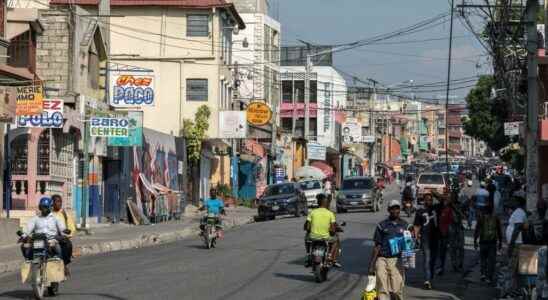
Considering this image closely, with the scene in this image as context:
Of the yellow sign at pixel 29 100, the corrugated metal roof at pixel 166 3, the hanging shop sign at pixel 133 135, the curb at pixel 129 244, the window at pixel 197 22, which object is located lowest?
the curb at pixel 129 244

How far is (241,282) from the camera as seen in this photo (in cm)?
A: 2056

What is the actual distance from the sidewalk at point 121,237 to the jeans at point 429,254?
9.51m

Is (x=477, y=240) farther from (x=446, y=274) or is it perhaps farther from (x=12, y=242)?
(x=12, y=242)

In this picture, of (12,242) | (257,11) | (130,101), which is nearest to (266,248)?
(12,242)

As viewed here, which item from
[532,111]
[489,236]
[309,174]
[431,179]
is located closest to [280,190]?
[431,179]

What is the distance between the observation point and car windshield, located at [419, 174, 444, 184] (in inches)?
2216

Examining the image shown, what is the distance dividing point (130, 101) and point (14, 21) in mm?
7855

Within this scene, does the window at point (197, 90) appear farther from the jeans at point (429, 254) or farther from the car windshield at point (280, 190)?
the jeans at point (429, 254)

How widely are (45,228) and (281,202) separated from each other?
33.4 meters

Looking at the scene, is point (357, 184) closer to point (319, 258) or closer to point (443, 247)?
point (443, 247)

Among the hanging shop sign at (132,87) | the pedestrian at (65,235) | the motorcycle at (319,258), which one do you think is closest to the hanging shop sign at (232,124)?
the hanging shop sign at (132,87)

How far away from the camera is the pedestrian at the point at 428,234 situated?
69.5 ft

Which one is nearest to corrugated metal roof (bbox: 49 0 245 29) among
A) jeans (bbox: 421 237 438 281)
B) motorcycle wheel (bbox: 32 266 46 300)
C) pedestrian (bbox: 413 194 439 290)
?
pedestrian (bbox: 413 194 439 290)

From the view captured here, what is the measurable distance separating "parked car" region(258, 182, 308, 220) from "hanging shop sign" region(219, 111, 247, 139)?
6981 mm
